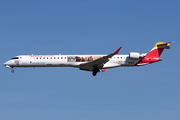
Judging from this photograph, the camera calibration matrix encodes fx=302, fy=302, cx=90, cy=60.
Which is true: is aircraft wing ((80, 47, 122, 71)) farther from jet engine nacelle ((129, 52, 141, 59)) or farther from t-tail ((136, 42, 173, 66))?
t-tail ((136, 42, 173, 66))

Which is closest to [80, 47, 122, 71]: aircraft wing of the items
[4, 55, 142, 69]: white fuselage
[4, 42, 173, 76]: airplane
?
[4, 42, 173, 76]: airplane

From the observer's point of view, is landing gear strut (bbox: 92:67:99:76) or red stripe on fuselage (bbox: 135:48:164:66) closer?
landing gear strut (bbox: 92:67:99:76)

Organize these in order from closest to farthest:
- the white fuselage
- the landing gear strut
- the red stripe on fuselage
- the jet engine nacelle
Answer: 1. the jet engine nacelle
2. the landing gear strut
3. the white fuselage
4. the red stripe on fuselage

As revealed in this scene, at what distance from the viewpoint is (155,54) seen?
4381cm

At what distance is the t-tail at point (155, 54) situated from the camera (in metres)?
43.2

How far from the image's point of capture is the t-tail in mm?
43219

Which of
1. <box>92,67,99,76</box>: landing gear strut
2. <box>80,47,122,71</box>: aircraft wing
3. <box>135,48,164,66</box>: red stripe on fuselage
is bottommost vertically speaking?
<box>92,67,99,76</box>: landing gear strut

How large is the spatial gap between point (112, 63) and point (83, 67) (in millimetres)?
4151

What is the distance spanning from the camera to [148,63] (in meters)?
43.5

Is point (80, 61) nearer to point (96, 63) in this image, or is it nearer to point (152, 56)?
point (96, 63)

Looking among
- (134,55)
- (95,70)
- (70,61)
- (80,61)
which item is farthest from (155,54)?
(70,61)

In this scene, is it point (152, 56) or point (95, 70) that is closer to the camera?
point (95, 70)

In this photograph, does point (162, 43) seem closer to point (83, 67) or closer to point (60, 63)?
point (83, 67)

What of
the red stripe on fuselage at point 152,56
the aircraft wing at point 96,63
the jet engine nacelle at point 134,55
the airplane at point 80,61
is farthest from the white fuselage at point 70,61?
the red stripe on fuselage at point 152,56
